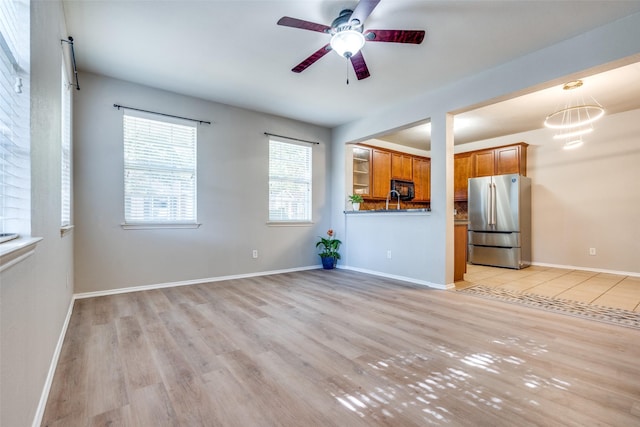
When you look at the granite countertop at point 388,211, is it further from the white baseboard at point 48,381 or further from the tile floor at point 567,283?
the white baseboard at point 48,381

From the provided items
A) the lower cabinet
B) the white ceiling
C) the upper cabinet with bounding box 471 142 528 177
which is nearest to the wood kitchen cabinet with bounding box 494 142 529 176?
the upper cabinet with bounding box 471 142 528 177

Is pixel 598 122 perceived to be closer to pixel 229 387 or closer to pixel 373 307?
pixel 373 307

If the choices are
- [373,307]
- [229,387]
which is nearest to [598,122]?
[373,307]

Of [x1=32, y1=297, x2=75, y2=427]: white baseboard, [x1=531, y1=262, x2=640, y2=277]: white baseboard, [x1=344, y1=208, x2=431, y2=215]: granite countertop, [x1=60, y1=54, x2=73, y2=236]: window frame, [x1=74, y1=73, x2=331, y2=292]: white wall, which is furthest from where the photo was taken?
[x1=531, y1=262, x2=640, y2=277]: white baseboard

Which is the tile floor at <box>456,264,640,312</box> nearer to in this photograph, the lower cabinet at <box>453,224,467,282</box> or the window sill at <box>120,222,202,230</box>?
the lower cabinet at <box>453,224,467,282</box>

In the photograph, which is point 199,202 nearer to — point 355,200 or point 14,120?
point 355,200

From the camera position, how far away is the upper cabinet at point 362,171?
580cm

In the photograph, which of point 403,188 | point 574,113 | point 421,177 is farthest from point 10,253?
point 421,177

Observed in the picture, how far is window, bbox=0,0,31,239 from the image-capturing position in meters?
1.10

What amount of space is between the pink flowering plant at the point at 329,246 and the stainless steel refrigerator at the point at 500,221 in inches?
109

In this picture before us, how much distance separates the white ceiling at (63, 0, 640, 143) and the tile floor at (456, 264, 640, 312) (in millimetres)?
2600

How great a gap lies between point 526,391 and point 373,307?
1.56 m

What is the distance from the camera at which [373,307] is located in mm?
3016

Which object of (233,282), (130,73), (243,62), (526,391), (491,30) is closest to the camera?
(526,391)
